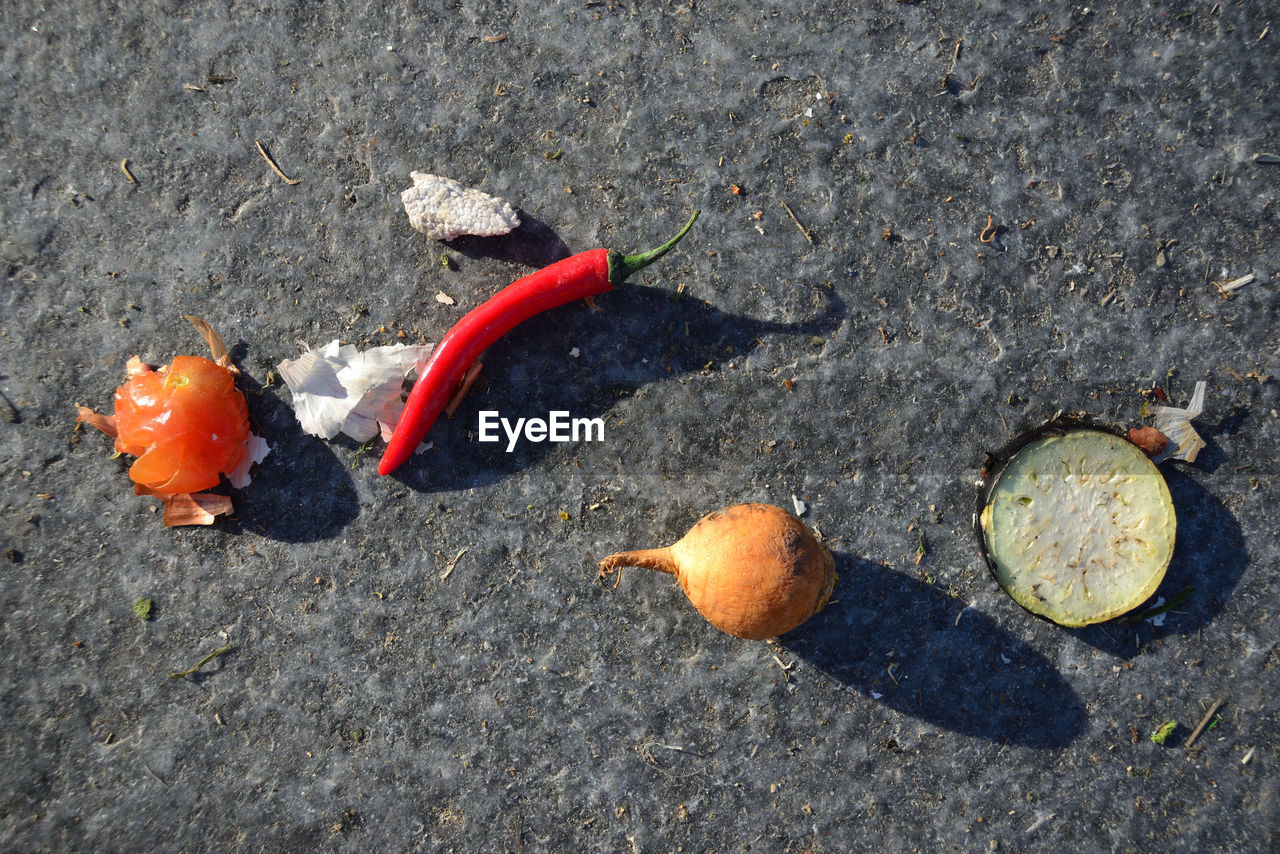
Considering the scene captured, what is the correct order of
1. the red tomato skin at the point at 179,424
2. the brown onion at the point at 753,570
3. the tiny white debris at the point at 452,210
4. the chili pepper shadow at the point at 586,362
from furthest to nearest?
the chili pepper shadow at the point at 586,362 → the tiny white debris at the point at 452,210 → the red tomato skin at the point at 179,424 → the brown onion at the point at 753,570

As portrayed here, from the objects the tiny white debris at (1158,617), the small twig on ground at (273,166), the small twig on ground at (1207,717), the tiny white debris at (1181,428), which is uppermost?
the small twig on ground at (273,166)

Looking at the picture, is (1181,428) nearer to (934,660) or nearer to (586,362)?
(934,660)

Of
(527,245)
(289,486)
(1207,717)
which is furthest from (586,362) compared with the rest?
(1207,717)

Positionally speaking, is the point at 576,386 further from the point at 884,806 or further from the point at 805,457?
the point at 884,806

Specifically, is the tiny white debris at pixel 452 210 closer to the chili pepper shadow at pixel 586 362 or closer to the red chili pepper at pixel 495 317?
the red chili pepper at pixel 495 317

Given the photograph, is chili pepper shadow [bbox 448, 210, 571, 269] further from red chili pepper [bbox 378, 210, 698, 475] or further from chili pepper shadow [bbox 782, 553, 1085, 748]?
chili pepper shadow [bbox 782, 553, 1085, 748]

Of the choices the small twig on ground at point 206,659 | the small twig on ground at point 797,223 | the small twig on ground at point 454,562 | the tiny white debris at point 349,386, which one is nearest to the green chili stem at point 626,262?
the small twig on ground at point 797,223
